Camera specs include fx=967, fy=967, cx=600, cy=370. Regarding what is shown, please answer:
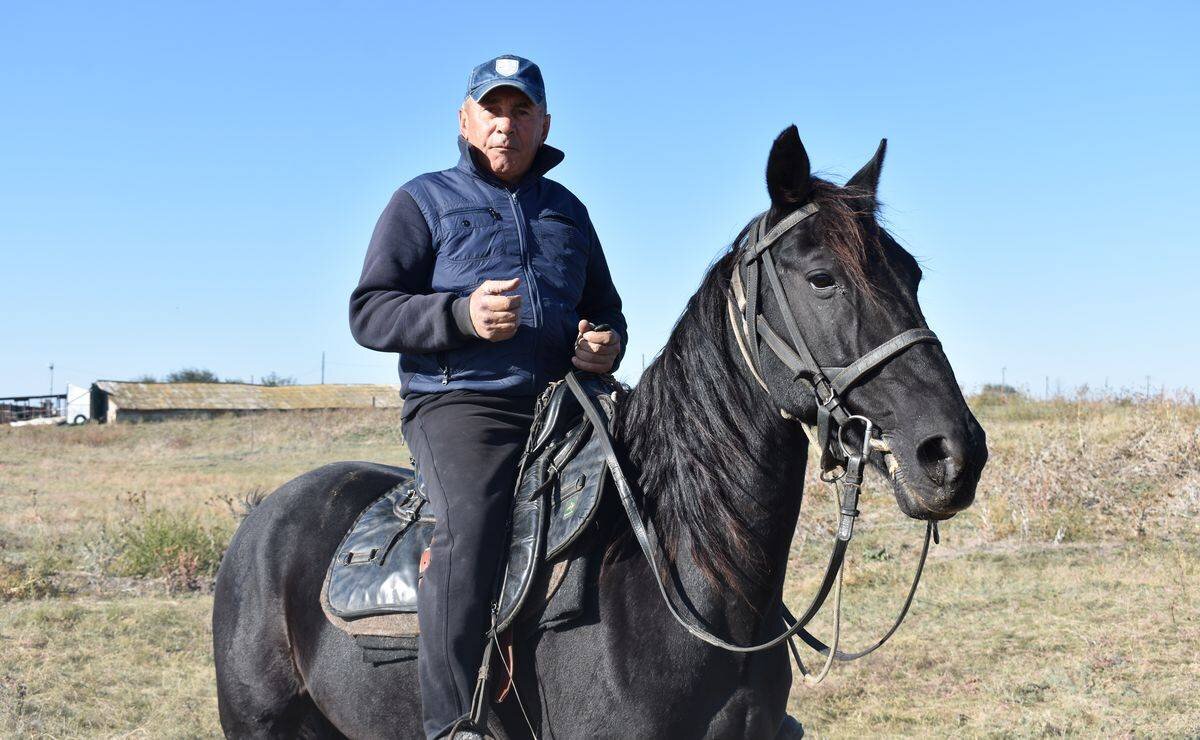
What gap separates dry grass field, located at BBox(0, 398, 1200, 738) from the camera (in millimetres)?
6293

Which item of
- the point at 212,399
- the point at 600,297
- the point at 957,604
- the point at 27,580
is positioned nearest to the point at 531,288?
the point at 600,297

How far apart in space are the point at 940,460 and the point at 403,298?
1727 mm

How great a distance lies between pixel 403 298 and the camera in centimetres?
312

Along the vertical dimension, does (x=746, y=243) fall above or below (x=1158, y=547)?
above

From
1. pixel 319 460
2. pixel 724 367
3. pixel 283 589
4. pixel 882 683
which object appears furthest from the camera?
pixel 319 460

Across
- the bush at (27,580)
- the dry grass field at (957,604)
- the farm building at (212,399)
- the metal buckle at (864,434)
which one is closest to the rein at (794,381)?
the metal buckle at (864,434)

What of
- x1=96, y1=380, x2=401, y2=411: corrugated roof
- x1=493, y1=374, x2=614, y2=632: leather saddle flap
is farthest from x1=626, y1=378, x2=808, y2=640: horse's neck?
x1=96, y1=380, x2=401, y2=411: corrugated roof

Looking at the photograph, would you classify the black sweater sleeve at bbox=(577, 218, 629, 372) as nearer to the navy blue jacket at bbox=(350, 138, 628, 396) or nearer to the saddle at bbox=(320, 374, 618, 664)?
the navy blue jacket at bbox=(350, 138, 628, 396)

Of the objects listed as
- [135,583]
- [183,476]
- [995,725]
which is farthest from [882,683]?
[183,476]

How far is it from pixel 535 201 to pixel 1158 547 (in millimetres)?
9200

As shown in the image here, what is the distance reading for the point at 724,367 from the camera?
2.80 meters

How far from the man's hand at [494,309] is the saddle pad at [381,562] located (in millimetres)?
684

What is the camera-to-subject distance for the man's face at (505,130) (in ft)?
10.9

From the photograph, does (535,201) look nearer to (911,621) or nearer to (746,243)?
(746,243)
